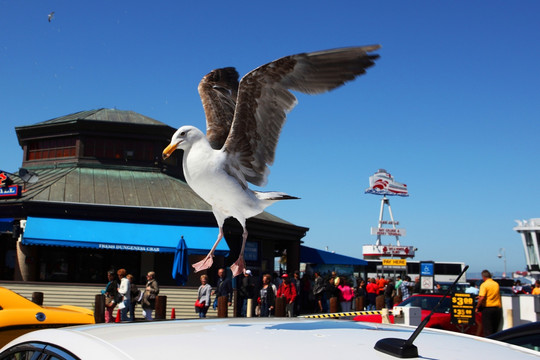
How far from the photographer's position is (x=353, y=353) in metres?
2.02

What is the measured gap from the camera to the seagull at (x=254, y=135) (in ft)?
13.9

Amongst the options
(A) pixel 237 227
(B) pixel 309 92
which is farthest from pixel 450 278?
(B) pixel 309 92

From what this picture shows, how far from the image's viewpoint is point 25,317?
7777 millimetres

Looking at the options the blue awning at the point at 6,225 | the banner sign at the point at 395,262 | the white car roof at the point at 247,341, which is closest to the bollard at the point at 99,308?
the white car roof at the point at 247,341

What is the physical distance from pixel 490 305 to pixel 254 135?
9.80 meters

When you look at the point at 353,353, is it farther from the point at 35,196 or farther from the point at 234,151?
the point at 35,196

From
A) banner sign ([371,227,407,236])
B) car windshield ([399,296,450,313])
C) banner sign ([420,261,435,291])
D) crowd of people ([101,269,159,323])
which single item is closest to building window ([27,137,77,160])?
crowd of people ([101,269,159,323])

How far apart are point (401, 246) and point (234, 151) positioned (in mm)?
73792

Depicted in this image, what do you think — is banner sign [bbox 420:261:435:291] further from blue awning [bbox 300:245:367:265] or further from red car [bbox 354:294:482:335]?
red car [bbox 354:294:482:335]

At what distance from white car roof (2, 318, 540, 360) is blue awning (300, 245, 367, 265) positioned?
25396 millimetres

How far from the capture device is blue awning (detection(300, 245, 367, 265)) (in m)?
28.0

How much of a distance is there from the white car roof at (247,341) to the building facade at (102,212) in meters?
16.9

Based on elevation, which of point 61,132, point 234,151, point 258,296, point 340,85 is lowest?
point 258,296

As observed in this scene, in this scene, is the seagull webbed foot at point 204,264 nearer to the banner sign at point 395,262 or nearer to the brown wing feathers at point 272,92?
the brown wing feathers at point 272,92
